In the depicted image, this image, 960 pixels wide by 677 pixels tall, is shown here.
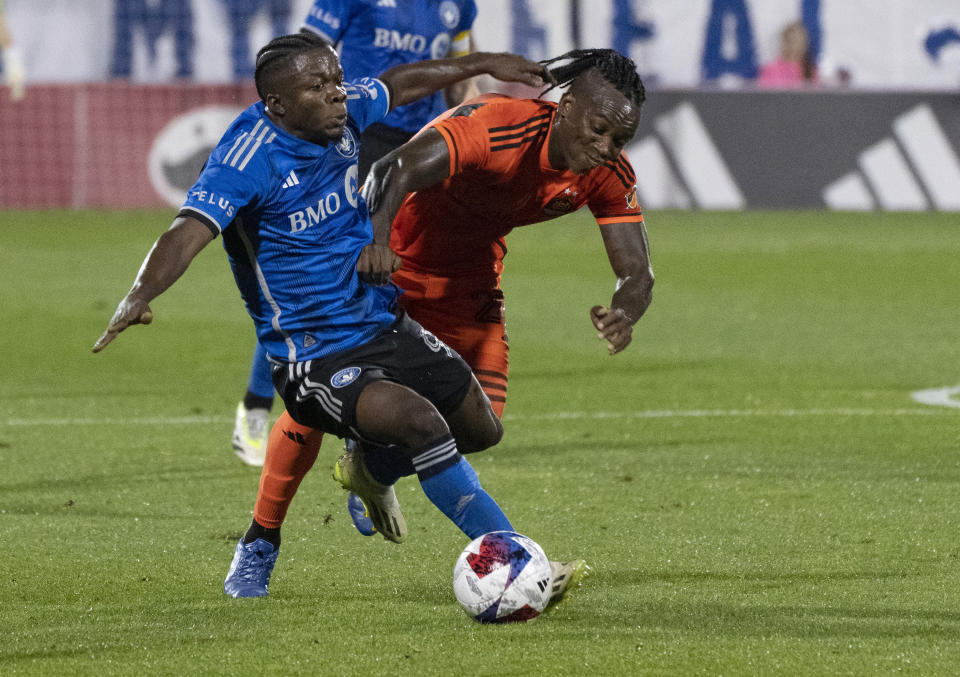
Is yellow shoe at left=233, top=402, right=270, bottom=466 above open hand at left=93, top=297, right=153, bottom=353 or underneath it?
underneath

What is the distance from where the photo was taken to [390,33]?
6.99 m

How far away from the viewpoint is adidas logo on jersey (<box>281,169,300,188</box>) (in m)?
4.35

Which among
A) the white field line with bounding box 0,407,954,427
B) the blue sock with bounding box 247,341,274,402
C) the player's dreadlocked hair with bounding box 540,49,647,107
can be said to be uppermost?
the player's dreadlocked hair with bounding box 540,49,647,107

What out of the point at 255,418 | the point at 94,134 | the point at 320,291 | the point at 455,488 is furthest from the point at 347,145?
the point at 94,134

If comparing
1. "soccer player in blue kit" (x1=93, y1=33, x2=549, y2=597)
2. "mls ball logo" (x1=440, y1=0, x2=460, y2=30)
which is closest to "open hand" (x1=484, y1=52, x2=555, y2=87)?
"soccer player in blue kit" (x1=93, y1=33, x2=549, y2=597)

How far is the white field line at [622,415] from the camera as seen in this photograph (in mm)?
7590

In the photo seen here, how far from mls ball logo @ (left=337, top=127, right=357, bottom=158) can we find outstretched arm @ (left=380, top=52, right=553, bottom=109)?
0.48 m

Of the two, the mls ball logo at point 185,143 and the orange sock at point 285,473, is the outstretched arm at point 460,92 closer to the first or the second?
the orange sock at point 285,473

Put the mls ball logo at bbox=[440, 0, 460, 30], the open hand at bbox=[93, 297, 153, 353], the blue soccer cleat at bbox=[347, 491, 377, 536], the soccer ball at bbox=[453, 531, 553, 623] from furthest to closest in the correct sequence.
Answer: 1. the mls ball logo at bbox=[440, 0, 460, 30]
2. the blue soccer cleat at bbox=[347, 491, 377, 536]
3. the soccer ball at bbox=[453, 531, 553, 623]
4. the open hand at bbox=[93, 297, 153, 353]

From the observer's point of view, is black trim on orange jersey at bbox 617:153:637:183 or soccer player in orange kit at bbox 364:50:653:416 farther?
black trim on orange jersey at bbox 617:153:637:183

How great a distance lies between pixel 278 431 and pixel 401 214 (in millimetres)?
886

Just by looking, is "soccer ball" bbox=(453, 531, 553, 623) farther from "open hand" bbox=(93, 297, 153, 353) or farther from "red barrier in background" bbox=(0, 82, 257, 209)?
"red barrier in background" bbox=(0, 82, 257, 209)

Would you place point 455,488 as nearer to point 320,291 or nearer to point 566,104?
point 320,291

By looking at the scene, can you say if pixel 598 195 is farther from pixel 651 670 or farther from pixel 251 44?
pixel 251 44
